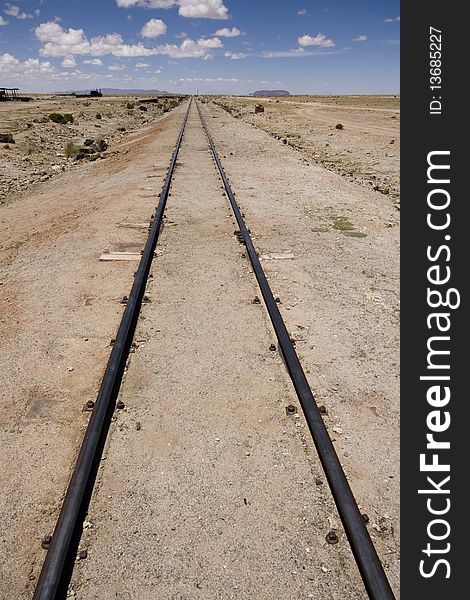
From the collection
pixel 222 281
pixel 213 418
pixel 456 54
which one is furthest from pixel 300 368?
pixel 456 54

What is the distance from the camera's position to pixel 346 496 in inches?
124

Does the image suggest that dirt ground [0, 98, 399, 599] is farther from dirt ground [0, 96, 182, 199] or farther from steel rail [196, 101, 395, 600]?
dirt ground [0, 96, 182, 199]

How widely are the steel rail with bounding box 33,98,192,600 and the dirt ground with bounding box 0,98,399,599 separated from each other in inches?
5.6

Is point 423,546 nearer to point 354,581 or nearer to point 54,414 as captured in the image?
point 354,581

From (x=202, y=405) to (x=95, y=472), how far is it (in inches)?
41.9

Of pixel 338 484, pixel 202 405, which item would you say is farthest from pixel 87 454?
pixel 338 484

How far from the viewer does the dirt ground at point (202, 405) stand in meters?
2.91

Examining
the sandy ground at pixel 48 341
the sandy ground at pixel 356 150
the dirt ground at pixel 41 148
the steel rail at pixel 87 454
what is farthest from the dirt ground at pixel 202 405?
the dirt ground at pixel 41 148

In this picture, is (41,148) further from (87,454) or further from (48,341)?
(87,454)

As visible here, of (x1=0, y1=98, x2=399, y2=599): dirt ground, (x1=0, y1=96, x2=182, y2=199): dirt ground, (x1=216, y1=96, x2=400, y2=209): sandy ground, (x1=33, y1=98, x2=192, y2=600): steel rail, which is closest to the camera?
(x1=33, y1=98, x2=192, y2=600): steel rail

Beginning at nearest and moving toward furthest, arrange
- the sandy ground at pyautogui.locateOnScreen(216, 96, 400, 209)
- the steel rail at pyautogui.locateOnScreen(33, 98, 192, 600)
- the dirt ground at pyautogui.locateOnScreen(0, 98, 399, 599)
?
the steel rail at pyautogui.locateOnScreen(33, 98, 192, 600)
the dirt ground at pyautogui.locateOnScreen(0, 98, 399, 599)
the sandy ground at pyautogui.locateOnScreen(216, 96, 400, 209)

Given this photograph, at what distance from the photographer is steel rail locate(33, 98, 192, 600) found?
2.65 meters

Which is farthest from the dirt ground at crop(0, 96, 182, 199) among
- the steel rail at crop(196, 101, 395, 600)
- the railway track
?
the steel rail at crop(196, 101, 395, 600)

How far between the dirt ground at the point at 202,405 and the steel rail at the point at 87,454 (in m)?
0.14
